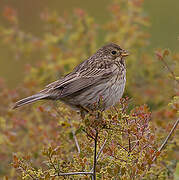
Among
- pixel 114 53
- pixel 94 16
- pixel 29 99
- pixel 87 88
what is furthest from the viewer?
pixel 94 16

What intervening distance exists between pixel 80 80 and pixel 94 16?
7809 millimetres

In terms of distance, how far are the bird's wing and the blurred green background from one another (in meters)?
1.56

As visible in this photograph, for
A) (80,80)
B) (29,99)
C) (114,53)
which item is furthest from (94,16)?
(29,99)

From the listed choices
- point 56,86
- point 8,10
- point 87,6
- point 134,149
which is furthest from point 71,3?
point 134,149

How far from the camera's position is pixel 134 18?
6.52 m

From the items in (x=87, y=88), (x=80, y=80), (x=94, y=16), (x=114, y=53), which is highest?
(x=94, y=16)

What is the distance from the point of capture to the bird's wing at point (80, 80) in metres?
4.60

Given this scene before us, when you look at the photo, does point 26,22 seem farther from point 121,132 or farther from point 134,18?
point 121,132

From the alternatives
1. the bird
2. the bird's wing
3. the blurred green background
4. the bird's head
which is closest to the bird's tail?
the bird

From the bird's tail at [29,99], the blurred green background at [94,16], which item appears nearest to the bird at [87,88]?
the bird's tail at [29,99]

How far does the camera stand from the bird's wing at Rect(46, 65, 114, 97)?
460cm

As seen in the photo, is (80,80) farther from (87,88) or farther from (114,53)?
(114,53)

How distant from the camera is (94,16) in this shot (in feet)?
40.5

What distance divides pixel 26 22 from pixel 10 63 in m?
2.34
